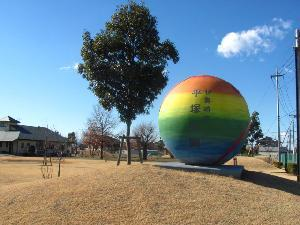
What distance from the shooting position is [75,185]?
1211cm

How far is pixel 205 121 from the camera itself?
15336mm

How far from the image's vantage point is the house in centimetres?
7425

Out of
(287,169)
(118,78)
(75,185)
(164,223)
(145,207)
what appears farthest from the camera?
(287,169)

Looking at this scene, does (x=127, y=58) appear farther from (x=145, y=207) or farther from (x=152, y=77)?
(x=145, y=207)

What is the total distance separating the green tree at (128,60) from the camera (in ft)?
63.6

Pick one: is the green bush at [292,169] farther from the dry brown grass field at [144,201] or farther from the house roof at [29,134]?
the house roof at [29,134]

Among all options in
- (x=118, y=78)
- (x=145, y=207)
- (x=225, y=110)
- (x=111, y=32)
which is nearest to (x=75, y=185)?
(x=145, y=207)

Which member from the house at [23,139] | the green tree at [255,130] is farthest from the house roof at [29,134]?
the green tree at [255,130]

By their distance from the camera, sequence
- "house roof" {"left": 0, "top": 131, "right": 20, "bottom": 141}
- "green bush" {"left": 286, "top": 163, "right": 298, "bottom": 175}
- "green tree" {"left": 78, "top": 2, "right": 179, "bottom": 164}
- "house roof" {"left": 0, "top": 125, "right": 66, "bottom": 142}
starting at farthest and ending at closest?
"house roof" {"left": 0, "top": 125, "right": 66, "bottom": 142}
"house roof" {"left": 0, "top": 131, "right": 20, "bottom": 141}
"green bush" {"left": 286, "top": 163, "right": 298, "bottom": 175}
"green tree" {"left": 78, "top": 2, "right": 179, "bottom": 164}

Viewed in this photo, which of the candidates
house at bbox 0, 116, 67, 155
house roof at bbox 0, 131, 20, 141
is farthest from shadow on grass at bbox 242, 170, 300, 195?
house roof at bbox 0, 131, 20, 141

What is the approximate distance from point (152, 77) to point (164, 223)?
1070cm

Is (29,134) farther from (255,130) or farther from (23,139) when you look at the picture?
(255,130)

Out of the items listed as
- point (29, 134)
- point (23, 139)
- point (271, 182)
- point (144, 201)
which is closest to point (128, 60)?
point (271, 182)

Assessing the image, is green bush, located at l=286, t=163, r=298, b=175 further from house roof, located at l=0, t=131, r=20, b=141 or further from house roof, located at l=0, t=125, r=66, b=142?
house roof, located at l=0, t=131, r=20, b=141
